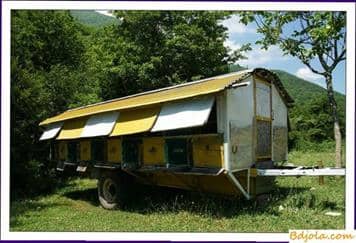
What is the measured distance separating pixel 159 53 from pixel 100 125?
166 cm

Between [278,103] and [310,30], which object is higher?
[310,30]

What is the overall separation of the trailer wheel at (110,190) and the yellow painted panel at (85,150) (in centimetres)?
51

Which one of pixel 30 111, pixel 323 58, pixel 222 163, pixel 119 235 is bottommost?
pixel 119 235

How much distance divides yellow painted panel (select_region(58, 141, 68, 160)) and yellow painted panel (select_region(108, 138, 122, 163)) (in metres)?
1.65

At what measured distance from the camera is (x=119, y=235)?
687 cm

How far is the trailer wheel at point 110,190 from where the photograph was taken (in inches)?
354

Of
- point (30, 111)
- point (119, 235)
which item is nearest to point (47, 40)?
point (30, 111)

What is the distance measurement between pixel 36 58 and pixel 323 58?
4.96 metres

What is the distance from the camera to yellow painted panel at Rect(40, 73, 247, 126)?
279 inches

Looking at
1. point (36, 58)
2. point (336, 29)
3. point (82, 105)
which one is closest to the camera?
point (336, 29)

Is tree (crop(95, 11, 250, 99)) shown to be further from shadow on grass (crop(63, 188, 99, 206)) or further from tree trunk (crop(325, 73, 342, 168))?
shadow on grass (crop(63, 188, 99, 206))

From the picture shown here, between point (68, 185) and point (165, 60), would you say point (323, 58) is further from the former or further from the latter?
point (68, 185)

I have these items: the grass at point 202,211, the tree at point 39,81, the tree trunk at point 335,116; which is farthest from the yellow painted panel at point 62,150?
the tree trunk at point 335,116

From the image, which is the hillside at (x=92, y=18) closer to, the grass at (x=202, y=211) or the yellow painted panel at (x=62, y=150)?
the grass at (x=202, y=211)
